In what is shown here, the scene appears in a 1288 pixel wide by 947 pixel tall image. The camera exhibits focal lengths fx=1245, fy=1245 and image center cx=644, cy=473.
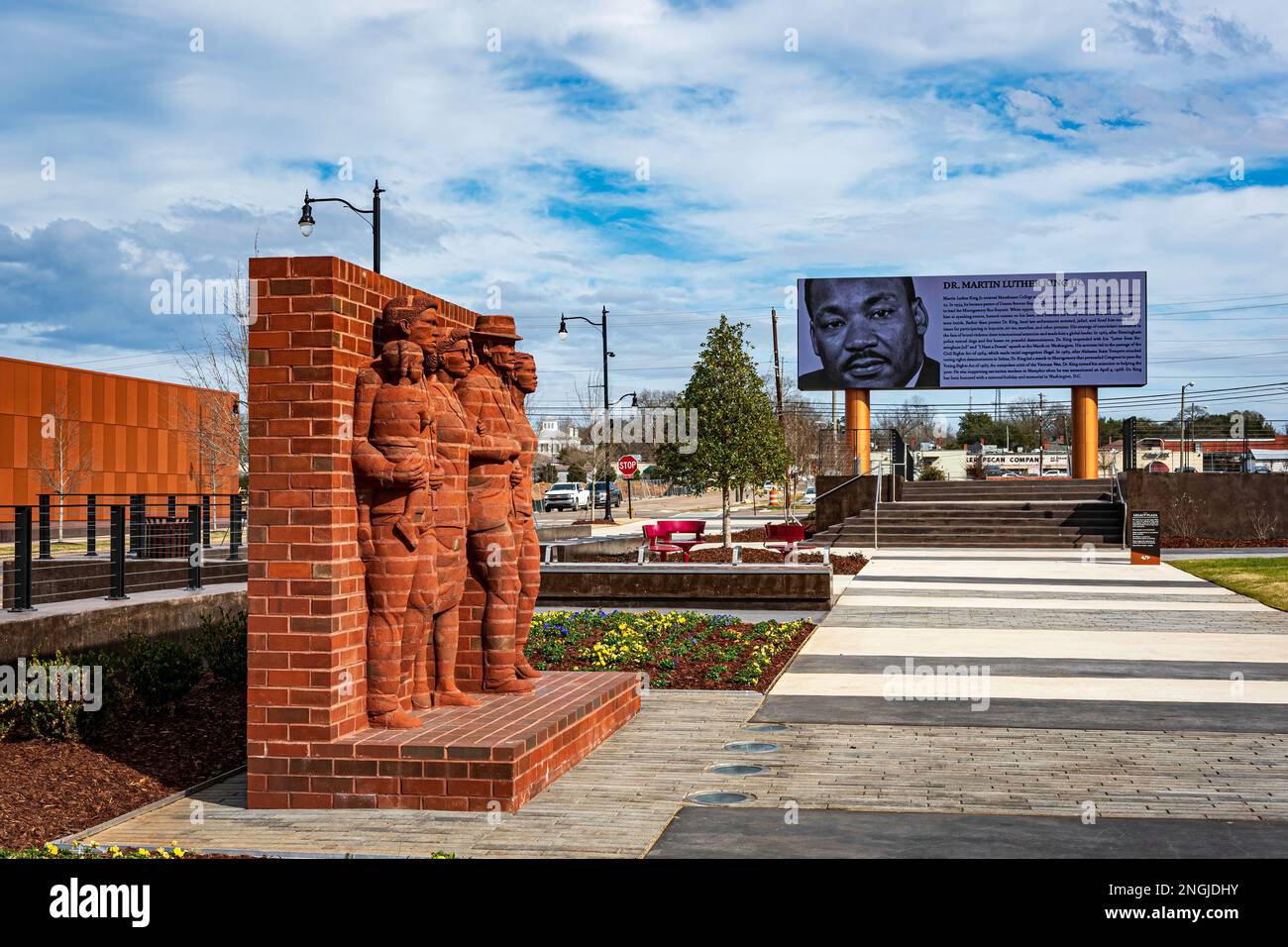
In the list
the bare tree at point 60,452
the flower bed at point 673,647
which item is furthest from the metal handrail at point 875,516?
the bare tree at point 60,452

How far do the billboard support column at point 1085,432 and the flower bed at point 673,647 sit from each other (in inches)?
1119

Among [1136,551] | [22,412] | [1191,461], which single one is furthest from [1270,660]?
[1191,461]

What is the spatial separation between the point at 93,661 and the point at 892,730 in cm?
605

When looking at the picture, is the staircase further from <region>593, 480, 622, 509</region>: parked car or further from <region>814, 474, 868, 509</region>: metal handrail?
<region>593, 480, 622, 509</region>: parked car

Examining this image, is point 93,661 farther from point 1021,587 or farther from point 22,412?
point 22,412

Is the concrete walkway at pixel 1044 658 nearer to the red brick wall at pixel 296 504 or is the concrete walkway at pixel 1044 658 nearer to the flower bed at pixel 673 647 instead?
the flower bed at pixel 673 647

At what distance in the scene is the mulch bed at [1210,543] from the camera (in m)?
31.9

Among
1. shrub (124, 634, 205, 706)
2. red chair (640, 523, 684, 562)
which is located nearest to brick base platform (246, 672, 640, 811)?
shrub (124, 634, 205, 706)

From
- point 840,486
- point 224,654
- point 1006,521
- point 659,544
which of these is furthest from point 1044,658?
point 840,486

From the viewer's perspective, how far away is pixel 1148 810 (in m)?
6.80

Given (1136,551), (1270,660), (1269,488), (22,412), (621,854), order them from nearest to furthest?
(621,854) → (1270,660) → (1136,551) → (1269,488) → (22,412)

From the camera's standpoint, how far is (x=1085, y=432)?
40.7 m

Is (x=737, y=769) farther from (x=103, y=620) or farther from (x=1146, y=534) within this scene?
(x=1146, y=534)

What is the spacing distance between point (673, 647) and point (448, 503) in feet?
17.9
